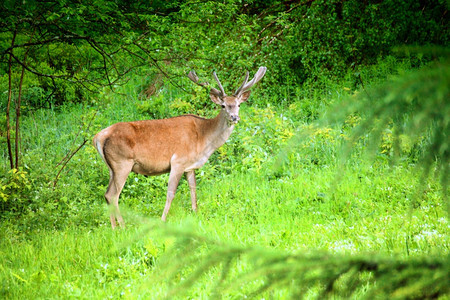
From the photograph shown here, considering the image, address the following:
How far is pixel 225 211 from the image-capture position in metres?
6.70

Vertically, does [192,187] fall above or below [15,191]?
below

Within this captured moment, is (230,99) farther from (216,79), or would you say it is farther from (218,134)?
(218,134)

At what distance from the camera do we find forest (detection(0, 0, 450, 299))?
4.34 ft

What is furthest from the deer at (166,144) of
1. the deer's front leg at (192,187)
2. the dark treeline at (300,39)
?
the dark treeline at (300,39)

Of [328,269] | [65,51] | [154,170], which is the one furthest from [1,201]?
[328,269]

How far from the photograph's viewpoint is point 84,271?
15.6ft

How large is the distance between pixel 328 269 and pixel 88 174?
7739mm

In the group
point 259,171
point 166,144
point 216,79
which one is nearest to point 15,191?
point 166,144

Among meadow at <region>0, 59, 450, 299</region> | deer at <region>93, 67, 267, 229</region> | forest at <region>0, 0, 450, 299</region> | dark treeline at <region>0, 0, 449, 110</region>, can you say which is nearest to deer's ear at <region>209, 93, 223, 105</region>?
deer at <region>93, 67, 267, 229</region>

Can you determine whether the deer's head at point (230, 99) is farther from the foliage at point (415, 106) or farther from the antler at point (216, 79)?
the foliage at point (415, 106)

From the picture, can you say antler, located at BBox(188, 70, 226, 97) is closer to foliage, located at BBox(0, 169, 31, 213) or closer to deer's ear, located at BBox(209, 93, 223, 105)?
deer's ear, located at BBox(209, 93, 223, 105)

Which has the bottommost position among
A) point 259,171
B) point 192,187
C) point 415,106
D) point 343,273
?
point 259,171

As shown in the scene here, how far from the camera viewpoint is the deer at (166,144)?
695 cm

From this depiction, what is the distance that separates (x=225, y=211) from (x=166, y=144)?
127cm
